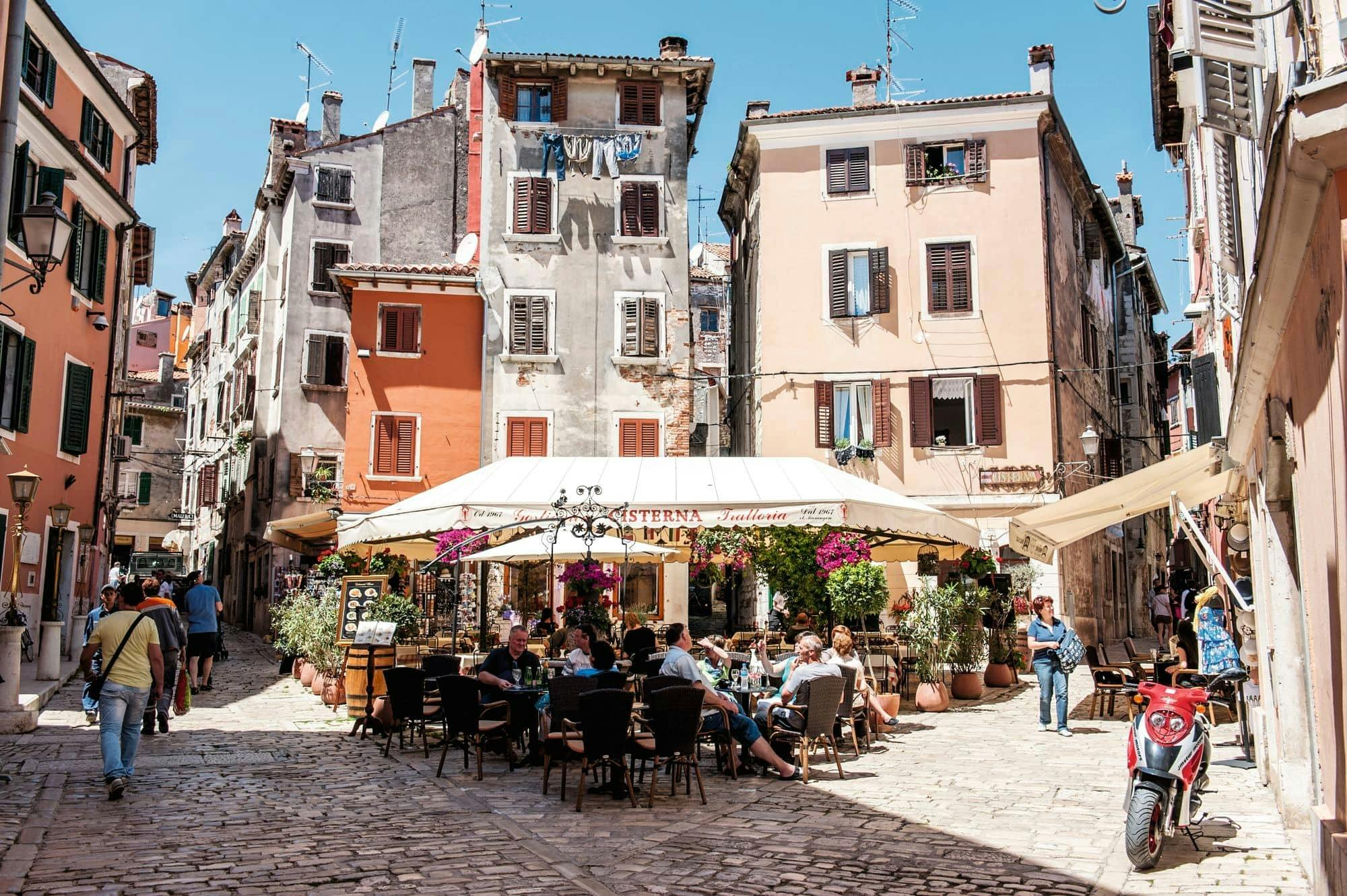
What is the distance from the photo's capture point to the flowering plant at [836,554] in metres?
15.0

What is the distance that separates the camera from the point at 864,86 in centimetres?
2884

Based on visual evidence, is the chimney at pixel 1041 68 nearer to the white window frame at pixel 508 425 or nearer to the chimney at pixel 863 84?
the chimney at pixel 863 84

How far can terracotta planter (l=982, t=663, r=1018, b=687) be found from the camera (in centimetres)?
1800

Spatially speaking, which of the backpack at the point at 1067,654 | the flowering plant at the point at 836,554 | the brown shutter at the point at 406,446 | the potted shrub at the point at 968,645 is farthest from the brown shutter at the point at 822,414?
the backpack at the point at 1067,654

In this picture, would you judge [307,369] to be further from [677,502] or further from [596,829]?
[596,829]

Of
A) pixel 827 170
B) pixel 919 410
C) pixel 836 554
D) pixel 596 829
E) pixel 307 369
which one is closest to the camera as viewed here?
pixel 596 829

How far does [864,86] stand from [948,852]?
79.3 ft

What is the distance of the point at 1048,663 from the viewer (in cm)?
1314

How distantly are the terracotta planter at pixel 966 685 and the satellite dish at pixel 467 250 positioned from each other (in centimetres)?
1826

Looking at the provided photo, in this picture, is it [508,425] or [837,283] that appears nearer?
[837,283]

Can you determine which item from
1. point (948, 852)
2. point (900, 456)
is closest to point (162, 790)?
point (948, 852)

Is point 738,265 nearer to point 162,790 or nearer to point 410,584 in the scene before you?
point 410,584

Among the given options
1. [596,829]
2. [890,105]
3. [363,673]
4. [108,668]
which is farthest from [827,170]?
[596,829]

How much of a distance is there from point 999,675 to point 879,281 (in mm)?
11181
